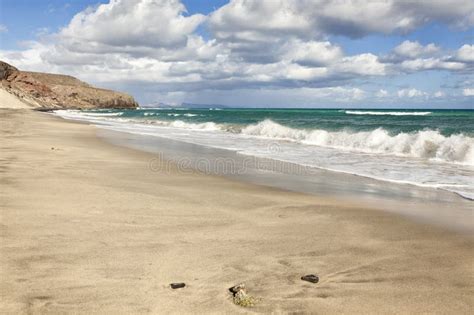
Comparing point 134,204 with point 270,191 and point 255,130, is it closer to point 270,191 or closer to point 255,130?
point 270,191

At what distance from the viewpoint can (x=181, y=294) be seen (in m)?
3.45

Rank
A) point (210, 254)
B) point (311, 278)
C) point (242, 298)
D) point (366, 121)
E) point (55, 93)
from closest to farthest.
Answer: point (242, 298) → point (311, 278) → point (210, 254) → point (366, 121) → point (55, 93)

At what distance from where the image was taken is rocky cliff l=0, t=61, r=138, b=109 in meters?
Result: 100

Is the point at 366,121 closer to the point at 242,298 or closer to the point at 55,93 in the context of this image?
the point at 242,298

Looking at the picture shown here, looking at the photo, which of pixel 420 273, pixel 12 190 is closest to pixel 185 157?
pixel 12 190

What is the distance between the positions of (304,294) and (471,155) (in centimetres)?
1330

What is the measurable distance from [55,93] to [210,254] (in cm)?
13086

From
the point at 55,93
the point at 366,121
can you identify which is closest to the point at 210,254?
the point at 366,121

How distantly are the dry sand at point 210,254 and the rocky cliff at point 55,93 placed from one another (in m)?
90.6

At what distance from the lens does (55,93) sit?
12262 centimetres

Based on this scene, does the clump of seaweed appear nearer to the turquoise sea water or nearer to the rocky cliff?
the turquoise sea water

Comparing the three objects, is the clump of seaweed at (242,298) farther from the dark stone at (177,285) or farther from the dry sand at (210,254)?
the dark stone at (177,285)

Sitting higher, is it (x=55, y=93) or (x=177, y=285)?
(x=55, y=93)

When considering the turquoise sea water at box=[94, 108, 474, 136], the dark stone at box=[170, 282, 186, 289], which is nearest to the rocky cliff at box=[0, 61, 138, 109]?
the turquoise sea water at box=[94, 108, 474, 136]
